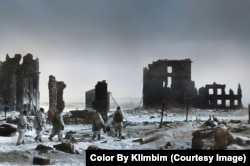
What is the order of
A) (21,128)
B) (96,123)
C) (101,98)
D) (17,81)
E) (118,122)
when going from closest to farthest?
1. (21,128)
2. (96,123)
3. (118,122)
4. (101,98)
5. (17,81)

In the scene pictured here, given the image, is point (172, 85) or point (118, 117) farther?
point (172, 85)

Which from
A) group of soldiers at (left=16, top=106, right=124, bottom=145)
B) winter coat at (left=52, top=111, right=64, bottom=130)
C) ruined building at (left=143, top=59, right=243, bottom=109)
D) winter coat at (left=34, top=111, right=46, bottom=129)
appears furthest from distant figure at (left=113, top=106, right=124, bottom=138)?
ruined building at (left=143, top=59, right=243, bottom=109)

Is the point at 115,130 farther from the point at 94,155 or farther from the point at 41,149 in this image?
the point at 94,155

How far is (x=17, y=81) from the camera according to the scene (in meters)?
42.8

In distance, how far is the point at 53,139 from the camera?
15.0 m

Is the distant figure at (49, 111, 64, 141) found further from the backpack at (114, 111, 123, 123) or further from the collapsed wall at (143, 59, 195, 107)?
the collapsed wall at (143, 59, 195, 107)

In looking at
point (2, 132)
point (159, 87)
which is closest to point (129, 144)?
point (2, 132)

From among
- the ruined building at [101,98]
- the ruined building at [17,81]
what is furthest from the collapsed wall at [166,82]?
the ruined building at [101,98]

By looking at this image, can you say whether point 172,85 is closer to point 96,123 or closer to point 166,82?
point 166,82

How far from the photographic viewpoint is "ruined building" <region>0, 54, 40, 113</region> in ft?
135

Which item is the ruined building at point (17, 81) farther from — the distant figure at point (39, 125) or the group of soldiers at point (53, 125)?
the distant figure at point (39, 125)

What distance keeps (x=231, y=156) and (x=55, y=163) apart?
4.46 m

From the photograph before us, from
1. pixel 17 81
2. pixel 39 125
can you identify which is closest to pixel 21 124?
pixel 39 125

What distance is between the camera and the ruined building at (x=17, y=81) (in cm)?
4119
